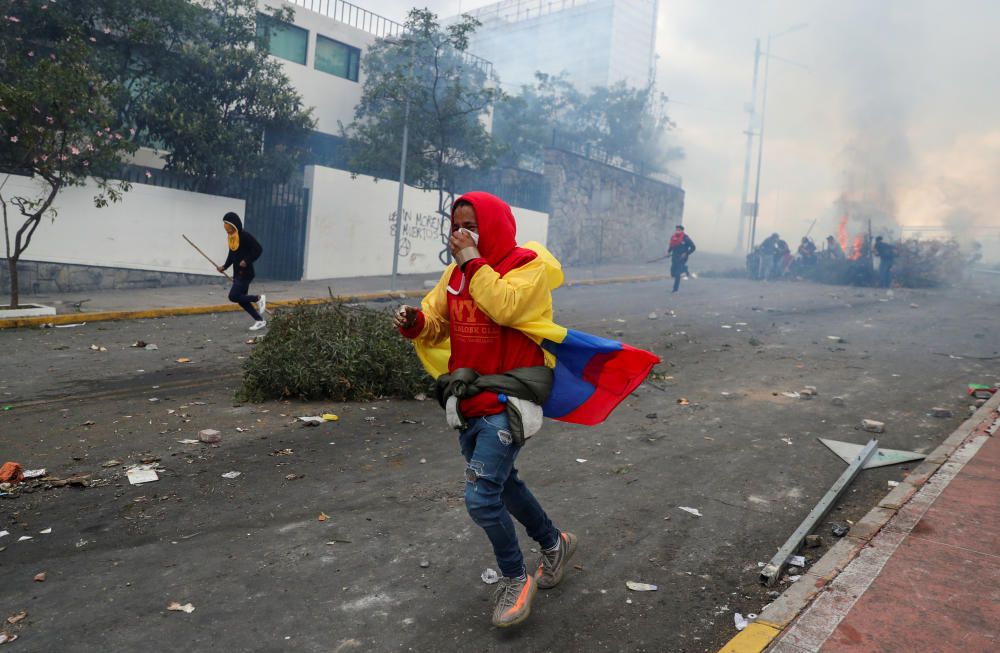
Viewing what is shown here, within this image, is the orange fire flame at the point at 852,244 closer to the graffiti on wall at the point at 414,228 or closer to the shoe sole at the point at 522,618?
the graffiti on wall at the point at 414,228

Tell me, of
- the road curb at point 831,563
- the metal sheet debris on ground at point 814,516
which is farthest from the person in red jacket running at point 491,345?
the metal sheet debris on ground at point 814,516

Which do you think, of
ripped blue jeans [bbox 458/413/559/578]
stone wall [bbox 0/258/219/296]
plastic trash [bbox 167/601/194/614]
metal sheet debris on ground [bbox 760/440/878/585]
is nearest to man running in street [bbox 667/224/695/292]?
stone wall [bbox 0/258/219/296]

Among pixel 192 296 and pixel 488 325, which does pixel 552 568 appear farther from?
pixel 192 296

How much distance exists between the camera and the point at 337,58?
21.5 meters

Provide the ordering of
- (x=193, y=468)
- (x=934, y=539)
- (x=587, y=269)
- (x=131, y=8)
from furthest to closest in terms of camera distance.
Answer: (x=587, y=269), (x=131, y=8), (x=193, y=468), (x=934, y=539)

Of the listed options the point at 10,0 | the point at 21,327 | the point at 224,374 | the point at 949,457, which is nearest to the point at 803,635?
the point at 949,457

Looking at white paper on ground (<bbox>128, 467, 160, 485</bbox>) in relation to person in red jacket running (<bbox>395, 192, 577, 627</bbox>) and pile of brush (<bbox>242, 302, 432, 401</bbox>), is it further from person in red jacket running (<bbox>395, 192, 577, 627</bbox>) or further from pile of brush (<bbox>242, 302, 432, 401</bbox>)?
person in red jacket running (<bbox>395, 192, 577, 627</bbox>)

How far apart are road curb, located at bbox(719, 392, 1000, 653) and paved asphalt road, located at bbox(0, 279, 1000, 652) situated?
14cm

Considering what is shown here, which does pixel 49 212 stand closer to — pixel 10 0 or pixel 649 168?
pixel 10 0

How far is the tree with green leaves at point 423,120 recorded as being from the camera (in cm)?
1748

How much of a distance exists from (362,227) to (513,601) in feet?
56.0

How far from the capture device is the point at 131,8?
14484 millimetres

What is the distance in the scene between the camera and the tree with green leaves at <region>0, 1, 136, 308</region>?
34.3 feet

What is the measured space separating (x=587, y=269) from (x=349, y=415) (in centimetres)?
2155
